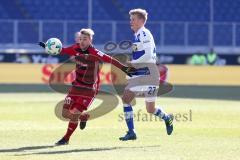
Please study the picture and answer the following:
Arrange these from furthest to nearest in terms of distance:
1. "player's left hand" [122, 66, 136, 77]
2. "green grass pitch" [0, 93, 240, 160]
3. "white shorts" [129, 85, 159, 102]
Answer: "white shorts" [129, 85, 159, 102] → "player's left hand" [122, 66, 136, 77] → "green grass pitch" [0, 93, 240, 160]

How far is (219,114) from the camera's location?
1792 centimetres

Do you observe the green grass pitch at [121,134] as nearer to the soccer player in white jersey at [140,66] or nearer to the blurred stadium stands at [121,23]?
the soccer player in white jersey at [140,66]

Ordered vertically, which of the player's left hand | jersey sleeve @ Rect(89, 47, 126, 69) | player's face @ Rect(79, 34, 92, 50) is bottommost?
the player's left hand

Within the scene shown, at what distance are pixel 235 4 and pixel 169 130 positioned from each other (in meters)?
27.8

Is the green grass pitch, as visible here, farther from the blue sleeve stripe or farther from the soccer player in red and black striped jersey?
the blue sleeve stripe

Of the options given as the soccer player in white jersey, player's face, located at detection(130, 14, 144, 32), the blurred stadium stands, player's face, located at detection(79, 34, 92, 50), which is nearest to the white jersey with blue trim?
the soccer player in white jersey

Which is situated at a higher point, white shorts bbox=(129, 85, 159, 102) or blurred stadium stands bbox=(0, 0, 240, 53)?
blurred stadium stands bbox=(0, 0, 240, 53)

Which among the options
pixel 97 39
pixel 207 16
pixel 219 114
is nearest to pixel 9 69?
pixel 97 39

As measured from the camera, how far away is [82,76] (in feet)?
39.2

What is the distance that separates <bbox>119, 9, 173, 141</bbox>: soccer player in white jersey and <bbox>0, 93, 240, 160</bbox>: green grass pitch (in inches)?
19.3

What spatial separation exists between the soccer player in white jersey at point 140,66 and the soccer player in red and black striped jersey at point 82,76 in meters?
0.55

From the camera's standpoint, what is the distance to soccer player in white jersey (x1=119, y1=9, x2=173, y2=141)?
39.7 ft

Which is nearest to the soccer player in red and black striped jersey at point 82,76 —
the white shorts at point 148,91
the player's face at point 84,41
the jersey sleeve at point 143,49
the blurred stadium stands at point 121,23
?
the player's face at point 84,41

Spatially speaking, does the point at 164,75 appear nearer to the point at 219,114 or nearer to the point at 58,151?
the point at 219,114
